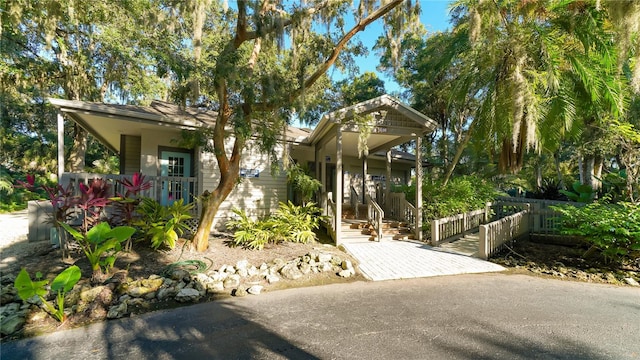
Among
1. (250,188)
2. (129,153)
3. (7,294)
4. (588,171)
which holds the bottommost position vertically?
(7,294)

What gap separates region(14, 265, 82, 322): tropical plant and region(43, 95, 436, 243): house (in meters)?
3.93

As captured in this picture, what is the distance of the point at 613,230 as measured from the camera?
5504mm

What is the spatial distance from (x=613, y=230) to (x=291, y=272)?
21.5 feet

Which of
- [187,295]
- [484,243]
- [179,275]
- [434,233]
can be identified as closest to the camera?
[187,295]

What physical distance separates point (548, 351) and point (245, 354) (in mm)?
3051

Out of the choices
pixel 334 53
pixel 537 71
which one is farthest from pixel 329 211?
pixel 537 71

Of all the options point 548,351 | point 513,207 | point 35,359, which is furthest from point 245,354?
point 513,207

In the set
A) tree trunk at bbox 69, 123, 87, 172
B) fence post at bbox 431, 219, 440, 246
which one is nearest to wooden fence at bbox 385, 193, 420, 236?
fence post at bbox 431, 219, 440, 246

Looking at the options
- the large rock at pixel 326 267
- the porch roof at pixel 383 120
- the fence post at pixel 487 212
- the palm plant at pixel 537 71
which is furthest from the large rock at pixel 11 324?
the fence post at pixel 487 212

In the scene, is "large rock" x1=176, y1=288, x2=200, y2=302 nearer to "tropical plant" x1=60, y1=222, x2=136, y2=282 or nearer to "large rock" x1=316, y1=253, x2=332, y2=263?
"tropical plant" x1=60, y1=222, x2=136, y2=282

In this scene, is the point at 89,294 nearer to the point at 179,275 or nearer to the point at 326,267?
the point at 179,275

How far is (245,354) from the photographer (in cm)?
269

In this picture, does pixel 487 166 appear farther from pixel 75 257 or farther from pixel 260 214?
pixel 75 257

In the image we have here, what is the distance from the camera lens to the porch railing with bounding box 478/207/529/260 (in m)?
6.50
